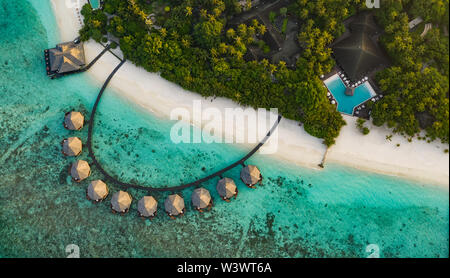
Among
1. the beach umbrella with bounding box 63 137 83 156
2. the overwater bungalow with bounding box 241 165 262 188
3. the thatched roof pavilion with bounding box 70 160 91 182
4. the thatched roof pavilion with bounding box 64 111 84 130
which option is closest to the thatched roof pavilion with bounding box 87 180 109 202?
the thatched roof pavilion with bounding box 70 160 91 182

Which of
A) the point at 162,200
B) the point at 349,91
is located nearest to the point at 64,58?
the point at 162,200

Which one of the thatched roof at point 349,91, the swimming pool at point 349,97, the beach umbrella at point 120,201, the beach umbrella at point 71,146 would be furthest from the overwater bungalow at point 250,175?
the beach umbrella at point 71,146

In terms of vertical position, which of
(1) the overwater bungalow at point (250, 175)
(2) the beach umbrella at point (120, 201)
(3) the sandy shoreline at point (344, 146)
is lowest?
(2) the beach umbrella at point (120, 201)

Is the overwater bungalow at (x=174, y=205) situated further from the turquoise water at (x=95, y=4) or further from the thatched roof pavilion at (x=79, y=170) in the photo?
the turquoise water at (x=95, y=4)

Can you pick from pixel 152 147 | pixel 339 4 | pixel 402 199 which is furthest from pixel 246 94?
pixel 402 199

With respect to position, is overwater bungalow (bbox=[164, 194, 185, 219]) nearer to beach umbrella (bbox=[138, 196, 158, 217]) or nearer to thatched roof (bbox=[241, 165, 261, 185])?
beach umbrella (bbox=[138, 196, 158, 217])
